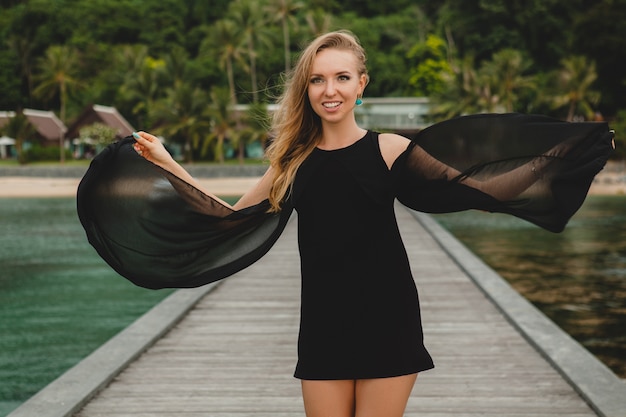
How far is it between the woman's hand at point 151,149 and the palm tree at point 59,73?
64.2 m

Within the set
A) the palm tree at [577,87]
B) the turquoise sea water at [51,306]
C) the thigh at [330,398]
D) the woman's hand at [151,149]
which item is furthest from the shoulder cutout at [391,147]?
the palm tree at [577,87]

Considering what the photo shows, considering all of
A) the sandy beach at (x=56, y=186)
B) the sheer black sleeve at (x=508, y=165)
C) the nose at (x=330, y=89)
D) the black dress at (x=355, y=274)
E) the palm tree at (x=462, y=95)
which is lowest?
the sandy beach at (x=56, y=186)

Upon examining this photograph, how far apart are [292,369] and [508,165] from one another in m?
3.16

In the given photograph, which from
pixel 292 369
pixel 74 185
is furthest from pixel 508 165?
pixel 74 185

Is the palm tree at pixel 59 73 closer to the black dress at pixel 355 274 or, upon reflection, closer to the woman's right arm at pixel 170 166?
the woman's right arm at pixel 170 166

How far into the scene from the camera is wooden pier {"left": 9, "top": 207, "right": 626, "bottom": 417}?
15.0 feet

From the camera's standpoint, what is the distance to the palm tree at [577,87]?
55.7 meters

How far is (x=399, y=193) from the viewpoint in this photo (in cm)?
266

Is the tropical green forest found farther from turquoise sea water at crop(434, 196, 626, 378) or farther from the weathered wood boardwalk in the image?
the weathered wood boardwalk

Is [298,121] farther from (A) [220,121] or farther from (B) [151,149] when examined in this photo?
(A) [220,121]

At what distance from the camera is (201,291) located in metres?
8.66

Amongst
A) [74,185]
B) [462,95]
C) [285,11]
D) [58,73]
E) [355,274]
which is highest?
[285,11]

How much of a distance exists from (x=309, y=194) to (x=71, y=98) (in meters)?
74.2

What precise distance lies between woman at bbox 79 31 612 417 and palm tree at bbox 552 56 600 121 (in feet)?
181
